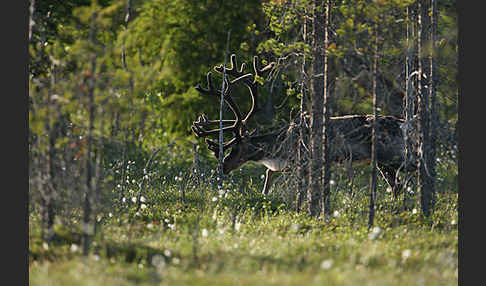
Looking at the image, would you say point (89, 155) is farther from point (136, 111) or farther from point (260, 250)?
point (260, 250)

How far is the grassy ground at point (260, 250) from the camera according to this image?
639 cm

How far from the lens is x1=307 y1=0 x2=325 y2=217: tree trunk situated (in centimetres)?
1039

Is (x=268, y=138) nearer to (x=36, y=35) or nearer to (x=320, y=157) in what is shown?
(x=320, y=157)

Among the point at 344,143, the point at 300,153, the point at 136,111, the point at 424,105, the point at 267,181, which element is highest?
the point at 424,105

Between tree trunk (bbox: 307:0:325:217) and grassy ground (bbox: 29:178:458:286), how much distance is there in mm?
429

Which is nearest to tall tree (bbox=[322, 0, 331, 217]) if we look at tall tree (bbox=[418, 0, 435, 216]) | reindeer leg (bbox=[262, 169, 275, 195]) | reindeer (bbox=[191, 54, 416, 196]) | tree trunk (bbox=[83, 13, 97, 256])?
reindeer (bbox=[191, 54, 416, 196])

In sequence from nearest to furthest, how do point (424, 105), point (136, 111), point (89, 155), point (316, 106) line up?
point (89, 155) → point (136, 111) → point (424, 105) → point (316, 106)

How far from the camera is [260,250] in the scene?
774 centimetres

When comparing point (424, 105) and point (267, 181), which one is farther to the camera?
point (267, 181)

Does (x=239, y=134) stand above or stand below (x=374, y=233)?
above

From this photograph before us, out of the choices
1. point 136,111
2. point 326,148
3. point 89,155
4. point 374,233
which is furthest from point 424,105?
point 89,155

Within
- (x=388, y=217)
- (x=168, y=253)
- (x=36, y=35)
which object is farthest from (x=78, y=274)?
(x=36, y=35)

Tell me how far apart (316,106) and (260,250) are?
3675 millimetres

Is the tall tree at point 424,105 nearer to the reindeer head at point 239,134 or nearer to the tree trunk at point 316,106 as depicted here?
the tree trunk at point 316,106
